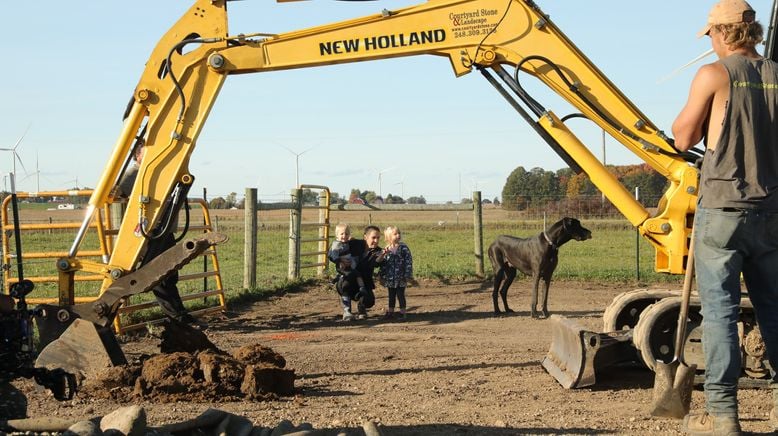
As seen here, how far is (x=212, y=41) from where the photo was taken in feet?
28.7

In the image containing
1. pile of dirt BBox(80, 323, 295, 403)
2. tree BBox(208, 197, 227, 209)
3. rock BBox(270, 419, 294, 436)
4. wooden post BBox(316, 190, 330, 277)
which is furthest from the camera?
tree BBox(208, 197, 227, 209)

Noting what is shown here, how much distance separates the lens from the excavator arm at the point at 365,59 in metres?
8.34

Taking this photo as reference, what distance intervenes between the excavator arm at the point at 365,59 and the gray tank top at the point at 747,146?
289cm

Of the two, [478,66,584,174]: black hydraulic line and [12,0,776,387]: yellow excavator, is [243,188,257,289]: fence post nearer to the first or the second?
[12,0,776,387]: yellow excavator

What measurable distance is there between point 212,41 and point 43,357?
312cm

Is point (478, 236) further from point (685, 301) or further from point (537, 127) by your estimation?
point (685, 301)

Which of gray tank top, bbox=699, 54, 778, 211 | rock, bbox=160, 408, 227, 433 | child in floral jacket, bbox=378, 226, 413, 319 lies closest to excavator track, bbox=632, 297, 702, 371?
gray tank top, bbox=699, 54, 778, 211

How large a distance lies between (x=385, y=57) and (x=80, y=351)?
366 cm

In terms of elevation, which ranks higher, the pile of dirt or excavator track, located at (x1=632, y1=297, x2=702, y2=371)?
excavator track, located at (x1=632, y1=297, x2=702, y2=371)

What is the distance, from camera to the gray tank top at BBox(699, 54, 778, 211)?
5.17 m

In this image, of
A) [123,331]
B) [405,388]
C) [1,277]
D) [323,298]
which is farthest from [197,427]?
[323,298]

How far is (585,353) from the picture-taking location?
773 centimetres

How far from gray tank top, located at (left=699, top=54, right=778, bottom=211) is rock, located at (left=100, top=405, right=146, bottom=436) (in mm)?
3219

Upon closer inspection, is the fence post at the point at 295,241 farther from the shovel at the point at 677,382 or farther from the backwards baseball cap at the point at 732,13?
the backwards baseball cap at the point at 732,13
